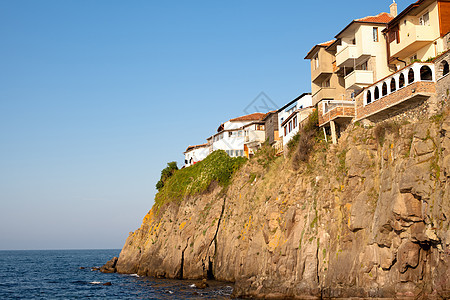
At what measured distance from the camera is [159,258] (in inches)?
2320

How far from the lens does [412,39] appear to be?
36.2 m

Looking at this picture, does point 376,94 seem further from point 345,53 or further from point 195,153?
point 195,153

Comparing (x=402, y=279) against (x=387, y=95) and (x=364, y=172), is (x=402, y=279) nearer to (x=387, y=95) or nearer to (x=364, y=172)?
(x=364, y=172)

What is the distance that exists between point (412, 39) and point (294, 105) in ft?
71.2

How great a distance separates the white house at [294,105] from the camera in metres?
53.9

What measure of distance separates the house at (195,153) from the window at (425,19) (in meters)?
48.3

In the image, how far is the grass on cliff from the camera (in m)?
60.5

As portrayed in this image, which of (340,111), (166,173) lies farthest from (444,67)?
(166,173)

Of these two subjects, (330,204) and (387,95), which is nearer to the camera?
(387,95)

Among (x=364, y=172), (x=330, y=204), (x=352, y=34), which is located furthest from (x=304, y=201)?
(x=352, y=34)

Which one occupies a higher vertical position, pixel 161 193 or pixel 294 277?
pixel 161 193

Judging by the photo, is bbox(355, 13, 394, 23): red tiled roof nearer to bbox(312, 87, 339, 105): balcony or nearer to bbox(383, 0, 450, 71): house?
bbox(383, 0, 450, 71): house

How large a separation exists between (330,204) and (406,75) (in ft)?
36.3

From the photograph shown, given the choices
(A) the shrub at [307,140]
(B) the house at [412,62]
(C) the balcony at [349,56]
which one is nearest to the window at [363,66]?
(C) the balcony at [349,56]
